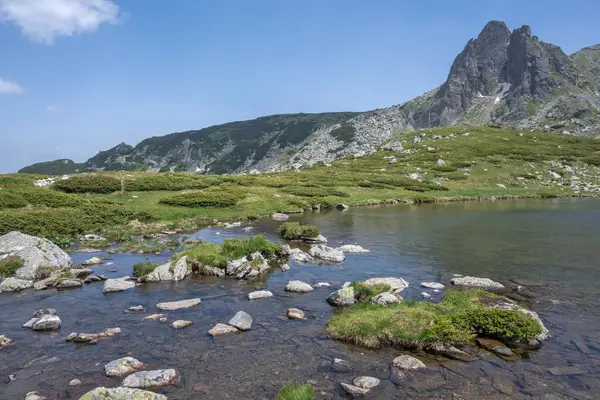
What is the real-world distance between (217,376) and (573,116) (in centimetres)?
22056

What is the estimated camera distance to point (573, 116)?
182m

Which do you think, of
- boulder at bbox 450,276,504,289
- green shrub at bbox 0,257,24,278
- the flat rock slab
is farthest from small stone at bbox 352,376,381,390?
green shrub at bbox 0,257,24,278

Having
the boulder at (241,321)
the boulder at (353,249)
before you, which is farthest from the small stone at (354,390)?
the boulder at (353,249)

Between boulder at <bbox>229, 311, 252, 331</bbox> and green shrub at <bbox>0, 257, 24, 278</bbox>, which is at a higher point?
green shrub at <bbox>0, 257, 24, 278</bbox>

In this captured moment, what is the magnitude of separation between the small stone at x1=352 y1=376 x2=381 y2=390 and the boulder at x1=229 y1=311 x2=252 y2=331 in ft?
18.4

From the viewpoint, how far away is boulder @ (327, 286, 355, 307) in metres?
18.1

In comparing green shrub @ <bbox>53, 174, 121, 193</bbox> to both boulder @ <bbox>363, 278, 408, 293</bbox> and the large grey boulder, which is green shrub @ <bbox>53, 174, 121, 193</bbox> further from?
boulder @ <bbox>363, 278, 408, 293</bbox>

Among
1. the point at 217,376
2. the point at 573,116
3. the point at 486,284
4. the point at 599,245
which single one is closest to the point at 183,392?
the point at 217,376

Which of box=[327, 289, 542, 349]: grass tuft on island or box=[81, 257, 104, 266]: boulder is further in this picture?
box=[81, 257, 104, 266]: boulder

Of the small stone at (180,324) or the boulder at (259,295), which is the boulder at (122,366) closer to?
the small stone at (180,324)

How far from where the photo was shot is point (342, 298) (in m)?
18.2

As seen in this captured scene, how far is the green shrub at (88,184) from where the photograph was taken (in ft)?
180

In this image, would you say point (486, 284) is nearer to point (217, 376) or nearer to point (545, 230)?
point (217, 376)

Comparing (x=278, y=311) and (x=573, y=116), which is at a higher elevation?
(x=573, y=116)
